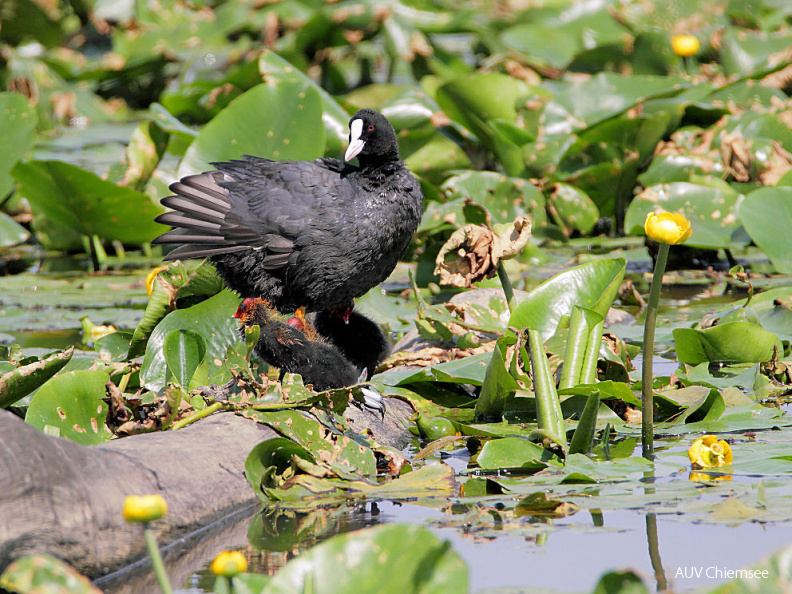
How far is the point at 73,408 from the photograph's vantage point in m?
2.96

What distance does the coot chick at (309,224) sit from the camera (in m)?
3.79

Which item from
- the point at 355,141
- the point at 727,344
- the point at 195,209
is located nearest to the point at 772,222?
the point at 727,344

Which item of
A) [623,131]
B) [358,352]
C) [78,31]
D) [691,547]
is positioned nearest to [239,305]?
[358,352]

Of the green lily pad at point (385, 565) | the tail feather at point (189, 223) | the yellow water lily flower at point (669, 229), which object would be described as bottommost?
the tail feather at point (189, 223)

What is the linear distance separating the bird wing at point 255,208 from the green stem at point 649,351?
60.5 inches

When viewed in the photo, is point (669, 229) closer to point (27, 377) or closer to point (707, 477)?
point (707, 477)

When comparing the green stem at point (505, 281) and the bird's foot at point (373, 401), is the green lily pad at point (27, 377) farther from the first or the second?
the green stem at point (505, 281)

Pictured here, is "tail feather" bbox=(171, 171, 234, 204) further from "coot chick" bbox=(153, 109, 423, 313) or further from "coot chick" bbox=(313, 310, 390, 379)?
"coot chick" bbox=(313, 310, 390, 379)

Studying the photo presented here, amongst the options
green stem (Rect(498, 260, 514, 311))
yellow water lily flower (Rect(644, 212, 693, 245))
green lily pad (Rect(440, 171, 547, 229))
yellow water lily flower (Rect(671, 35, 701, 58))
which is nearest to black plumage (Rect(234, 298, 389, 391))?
green stem (Rect(498, 260, 514, 311))

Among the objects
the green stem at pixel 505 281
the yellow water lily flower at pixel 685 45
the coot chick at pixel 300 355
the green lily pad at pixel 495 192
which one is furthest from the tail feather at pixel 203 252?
the yellow water lily flower at pixel 685 45

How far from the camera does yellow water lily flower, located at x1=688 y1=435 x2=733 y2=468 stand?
2771 millimetres

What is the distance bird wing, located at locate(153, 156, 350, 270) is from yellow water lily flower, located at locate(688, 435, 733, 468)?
169 cm

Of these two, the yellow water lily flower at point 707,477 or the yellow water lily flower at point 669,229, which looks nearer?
the yellow water lily flower at point 669,229

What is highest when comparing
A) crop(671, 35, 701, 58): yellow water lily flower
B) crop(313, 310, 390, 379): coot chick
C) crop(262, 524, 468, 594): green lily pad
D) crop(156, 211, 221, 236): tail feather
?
crop(262, 524, 468, 594): green lily pad
